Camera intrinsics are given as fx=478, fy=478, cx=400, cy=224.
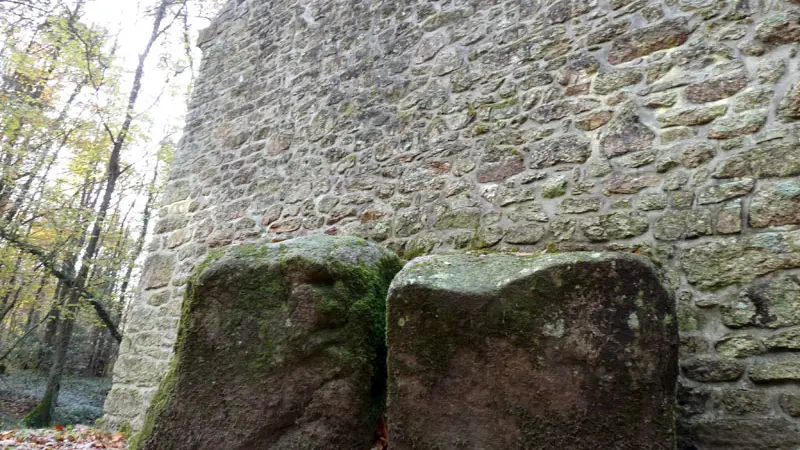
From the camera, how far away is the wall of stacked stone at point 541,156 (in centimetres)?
228

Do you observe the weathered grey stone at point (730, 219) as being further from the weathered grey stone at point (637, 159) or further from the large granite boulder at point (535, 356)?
the large granite boulder at point (535, 356)

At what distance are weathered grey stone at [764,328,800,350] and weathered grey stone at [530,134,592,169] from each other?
4.36ft

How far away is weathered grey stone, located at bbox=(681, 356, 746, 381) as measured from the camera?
220 cm

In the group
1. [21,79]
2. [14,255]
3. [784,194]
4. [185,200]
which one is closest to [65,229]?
[14,255]

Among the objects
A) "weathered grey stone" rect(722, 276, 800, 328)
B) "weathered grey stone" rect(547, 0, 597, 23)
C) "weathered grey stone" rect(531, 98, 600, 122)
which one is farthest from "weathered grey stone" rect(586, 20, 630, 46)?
"weathered grey stone" rect(722, 276, 800, 328)

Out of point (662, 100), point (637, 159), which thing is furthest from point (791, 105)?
point (637, 159)

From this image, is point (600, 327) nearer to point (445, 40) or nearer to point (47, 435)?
point (445, 40)

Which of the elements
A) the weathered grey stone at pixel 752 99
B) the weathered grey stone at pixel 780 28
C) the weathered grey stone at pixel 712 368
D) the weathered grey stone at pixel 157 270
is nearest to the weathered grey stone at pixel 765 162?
the weathered grey stone at pixel 752 99

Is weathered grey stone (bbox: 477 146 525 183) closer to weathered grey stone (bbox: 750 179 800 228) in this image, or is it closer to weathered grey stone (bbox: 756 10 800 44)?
weathered grey stone (bbox: 750 179 800 228)

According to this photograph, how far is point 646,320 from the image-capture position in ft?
5.91

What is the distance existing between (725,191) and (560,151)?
937mm

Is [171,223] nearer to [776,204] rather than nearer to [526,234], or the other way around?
[526,234]

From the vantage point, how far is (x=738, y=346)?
7.28 ft

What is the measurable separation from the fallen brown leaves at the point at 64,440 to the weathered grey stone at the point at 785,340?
471 centimetres
